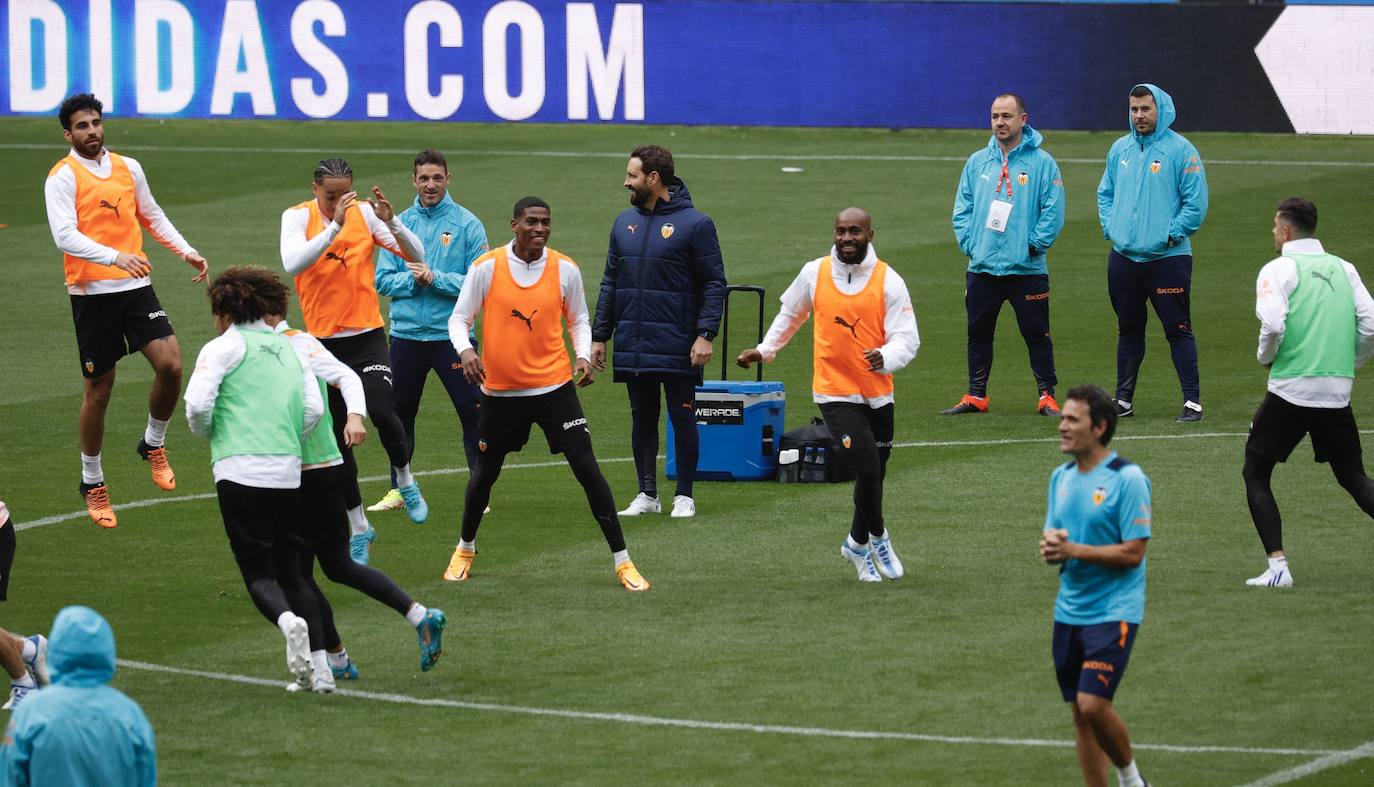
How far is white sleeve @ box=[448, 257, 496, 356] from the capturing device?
39.1 feet

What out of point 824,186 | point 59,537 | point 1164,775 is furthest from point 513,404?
point 824,186

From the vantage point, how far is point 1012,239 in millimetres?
17625

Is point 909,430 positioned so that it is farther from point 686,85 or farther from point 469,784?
point 686,85

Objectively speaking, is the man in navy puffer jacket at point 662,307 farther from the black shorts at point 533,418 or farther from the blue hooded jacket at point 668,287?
the black shorts at point 533,418

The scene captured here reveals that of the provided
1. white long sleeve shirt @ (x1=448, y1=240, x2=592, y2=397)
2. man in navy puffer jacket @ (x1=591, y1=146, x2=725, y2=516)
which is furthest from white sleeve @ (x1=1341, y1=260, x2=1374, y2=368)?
white long sleeve shirt @ (x1=448, y1=240, x2=592, y2=397)

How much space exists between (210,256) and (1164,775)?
61.6 feet

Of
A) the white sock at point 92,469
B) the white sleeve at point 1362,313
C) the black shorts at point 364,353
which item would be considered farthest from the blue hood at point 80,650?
the white sleeve at point 1362,313

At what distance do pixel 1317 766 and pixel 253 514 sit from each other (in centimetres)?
459

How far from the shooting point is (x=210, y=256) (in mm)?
25422

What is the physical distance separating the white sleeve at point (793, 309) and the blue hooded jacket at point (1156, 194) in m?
5.92

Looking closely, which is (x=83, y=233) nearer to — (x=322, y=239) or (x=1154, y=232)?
(x=322, y=239)

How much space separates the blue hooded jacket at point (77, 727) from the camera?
6.21m

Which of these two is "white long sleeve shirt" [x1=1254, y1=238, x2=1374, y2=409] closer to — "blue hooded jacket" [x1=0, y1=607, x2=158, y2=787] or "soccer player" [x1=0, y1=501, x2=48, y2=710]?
"soccer player" [x1=0, y1=501, x2=48, y2=710]

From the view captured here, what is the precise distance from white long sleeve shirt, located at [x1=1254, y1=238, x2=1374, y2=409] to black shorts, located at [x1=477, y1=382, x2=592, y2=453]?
3.69 metres
